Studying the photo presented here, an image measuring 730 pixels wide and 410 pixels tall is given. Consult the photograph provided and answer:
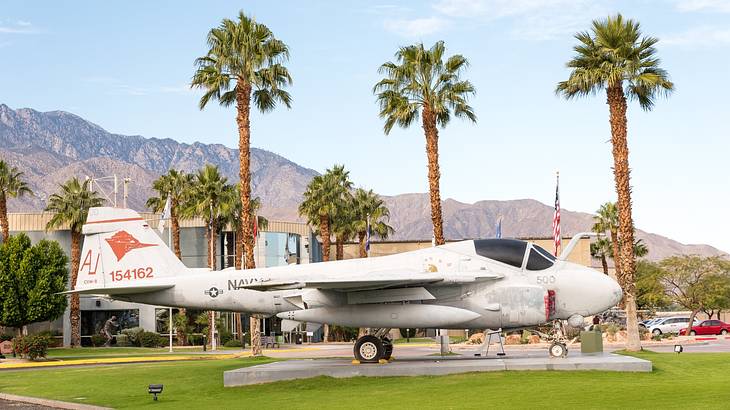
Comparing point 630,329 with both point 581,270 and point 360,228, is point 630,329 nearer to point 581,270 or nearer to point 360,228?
point 581,270

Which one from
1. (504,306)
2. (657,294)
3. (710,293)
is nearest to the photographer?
(504,306)

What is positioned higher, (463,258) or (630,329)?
(463,258)

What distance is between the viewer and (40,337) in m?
53.4

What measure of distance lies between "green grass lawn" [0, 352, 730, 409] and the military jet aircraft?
2276 mm

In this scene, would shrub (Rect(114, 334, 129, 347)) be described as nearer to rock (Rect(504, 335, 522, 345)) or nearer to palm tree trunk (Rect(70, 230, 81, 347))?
palm tree trunk (Rect(70, 230, 81, 347))

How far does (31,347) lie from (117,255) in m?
27.6

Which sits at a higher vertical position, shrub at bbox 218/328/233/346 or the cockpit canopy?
the cockpit canopy

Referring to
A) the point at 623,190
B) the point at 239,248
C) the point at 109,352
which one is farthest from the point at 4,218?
the point at 623,190

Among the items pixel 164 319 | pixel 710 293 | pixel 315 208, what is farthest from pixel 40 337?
pixel 710 293

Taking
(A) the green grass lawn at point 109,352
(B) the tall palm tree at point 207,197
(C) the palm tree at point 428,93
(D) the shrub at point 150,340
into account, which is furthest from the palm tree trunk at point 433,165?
(D) the shrub at point 150,340

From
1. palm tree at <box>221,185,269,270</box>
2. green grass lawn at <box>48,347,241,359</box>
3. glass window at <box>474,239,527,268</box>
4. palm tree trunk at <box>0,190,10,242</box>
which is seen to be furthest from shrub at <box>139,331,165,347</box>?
Result: glass window at <box>474,239,527,268</box>

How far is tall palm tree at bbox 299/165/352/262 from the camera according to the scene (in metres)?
82.6

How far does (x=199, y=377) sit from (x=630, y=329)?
17.5 m

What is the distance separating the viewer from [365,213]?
3504 inches
